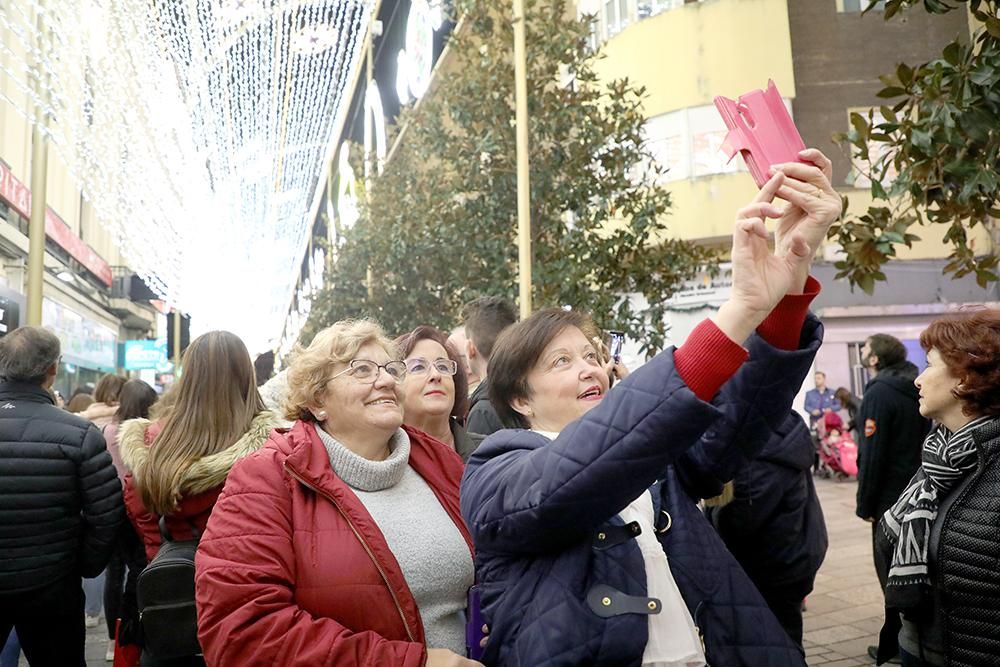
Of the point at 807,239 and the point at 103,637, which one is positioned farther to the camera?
the point at 103,637

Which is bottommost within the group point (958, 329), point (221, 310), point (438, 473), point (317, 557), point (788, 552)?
point (788, 552)

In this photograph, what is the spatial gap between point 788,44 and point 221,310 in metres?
16.1

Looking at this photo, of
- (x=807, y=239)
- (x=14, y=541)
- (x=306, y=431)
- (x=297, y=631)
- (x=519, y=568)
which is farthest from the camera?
(x=14, y=541)

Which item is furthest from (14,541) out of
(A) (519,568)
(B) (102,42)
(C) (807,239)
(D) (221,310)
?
(D) (221,310)

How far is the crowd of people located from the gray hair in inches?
0.5

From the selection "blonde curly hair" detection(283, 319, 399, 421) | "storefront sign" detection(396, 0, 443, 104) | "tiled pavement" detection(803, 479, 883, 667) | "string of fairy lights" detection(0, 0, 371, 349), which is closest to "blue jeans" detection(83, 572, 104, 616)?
"string of fairy lights" detection(0, 0, 371, 349)

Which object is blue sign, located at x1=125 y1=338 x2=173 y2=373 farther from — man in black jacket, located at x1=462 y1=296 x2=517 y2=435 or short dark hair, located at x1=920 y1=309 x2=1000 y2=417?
short dark hair, located at x1=920 y1=309 x2=1000 y2=417

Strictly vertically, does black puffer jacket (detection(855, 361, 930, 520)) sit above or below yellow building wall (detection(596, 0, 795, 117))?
below

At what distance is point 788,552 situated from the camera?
137 inches

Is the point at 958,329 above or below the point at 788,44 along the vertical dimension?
below

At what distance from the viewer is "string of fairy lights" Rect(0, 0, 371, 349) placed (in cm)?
1206

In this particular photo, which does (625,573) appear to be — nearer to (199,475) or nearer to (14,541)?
(199,475)

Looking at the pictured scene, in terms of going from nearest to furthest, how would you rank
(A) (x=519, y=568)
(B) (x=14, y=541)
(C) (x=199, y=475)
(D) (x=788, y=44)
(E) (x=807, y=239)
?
(E) (x=807, y=239) < (A) (x=519, y=568) < (C) (x=199, y=475) < (B) (x=14, y=541) < (D) (x=788, y=44)

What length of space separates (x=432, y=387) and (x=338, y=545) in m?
1.75
